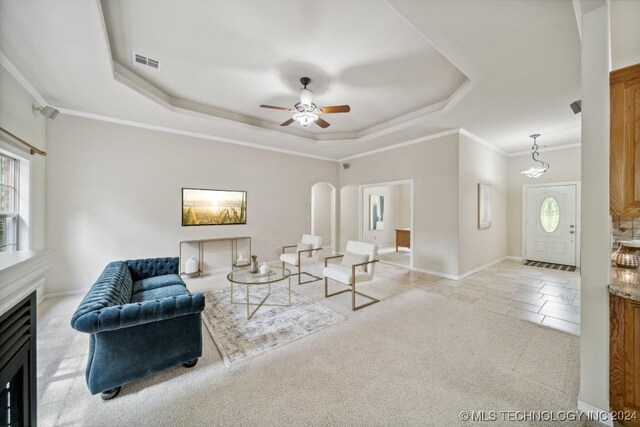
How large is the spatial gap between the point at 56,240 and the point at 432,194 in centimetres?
675

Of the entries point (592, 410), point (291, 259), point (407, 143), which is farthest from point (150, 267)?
point (407, 143)

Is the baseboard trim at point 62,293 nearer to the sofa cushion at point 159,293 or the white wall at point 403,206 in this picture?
the sofa cushion at point 159,293

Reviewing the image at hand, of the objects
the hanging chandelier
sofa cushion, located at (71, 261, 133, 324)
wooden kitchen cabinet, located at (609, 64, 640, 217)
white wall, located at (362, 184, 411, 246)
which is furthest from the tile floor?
sofa cushion, located at (71, 261, 133, 324)

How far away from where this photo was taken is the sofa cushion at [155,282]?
3088 mm

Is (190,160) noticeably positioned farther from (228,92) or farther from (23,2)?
(23,2)

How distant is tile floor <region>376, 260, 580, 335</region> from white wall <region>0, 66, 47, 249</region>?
576 cm

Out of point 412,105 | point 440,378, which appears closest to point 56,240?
point 440,378

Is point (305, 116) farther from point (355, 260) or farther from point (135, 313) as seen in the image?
point (135, 313)

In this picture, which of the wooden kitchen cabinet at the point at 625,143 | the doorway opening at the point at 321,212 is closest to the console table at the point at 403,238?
the doorway opening at the point at 321,212

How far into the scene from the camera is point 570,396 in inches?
74.4

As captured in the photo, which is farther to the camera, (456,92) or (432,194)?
(432,194)

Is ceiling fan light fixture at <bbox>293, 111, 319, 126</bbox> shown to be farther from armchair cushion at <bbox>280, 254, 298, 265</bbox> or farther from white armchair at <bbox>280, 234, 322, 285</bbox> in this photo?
armchair cushion at <bbox>280, 254, 298, 265</bbox>

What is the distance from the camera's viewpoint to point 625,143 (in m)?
1.74

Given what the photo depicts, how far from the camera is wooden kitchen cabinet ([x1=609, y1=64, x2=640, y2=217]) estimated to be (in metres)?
1.71
